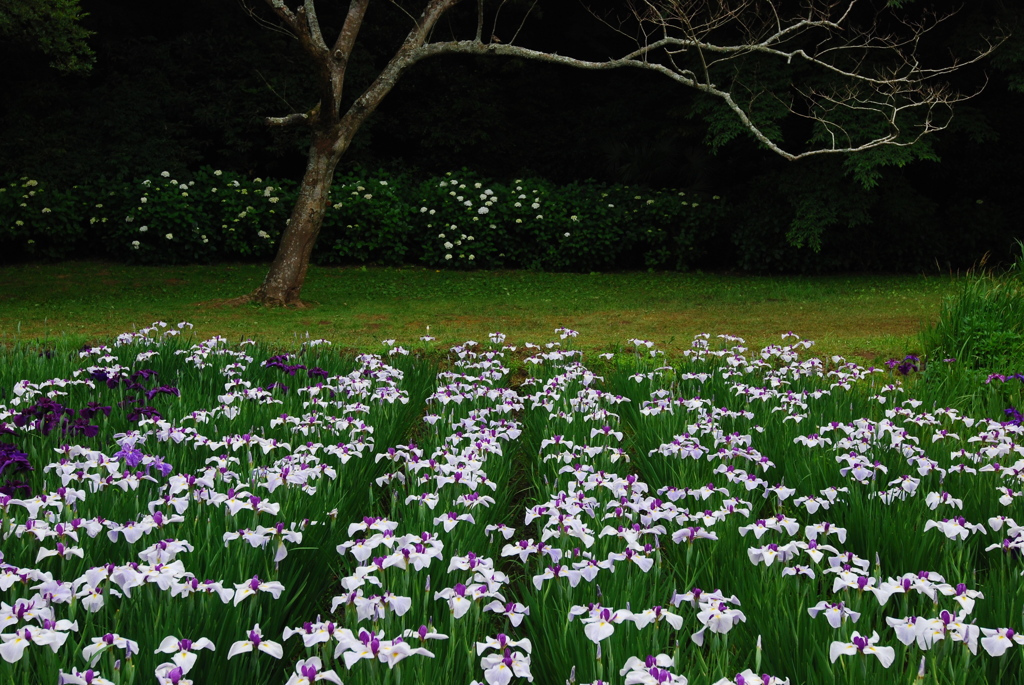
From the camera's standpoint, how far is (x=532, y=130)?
1898cm

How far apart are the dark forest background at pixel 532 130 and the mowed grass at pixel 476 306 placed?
1222 millimetres

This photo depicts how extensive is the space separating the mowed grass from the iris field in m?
2.49

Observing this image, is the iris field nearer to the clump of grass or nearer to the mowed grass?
the clump of grass

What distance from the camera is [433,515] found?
2842mm

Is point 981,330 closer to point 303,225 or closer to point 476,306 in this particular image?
point 476,306

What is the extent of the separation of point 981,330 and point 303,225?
7345 millimetres

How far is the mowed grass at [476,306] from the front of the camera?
321 inches

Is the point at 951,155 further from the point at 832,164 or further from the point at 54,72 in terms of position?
the point at 54,72

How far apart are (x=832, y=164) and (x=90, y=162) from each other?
1270 cm

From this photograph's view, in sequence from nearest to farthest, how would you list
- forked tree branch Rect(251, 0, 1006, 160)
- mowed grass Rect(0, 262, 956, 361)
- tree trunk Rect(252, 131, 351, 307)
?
1. mowed grass Rect(0, 262, 956, 361)
2. forked tree branch Rect(251, 0, 1006, 160)
3. tree trunk Rect(252, 131, 351, 307)

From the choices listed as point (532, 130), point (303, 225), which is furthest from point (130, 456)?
point (532, 130)

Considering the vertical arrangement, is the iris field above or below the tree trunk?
below

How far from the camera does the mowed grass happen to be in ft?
26.8

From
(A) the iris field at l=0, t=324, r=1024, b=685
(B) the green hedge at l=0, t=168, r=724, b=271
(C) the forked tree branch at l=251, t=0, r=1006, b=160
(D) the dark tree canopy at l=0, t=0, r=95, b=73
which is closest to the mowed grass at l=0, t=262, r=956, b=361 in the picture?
(B) the green hedge at l=0, t=168, r=724, b=271
